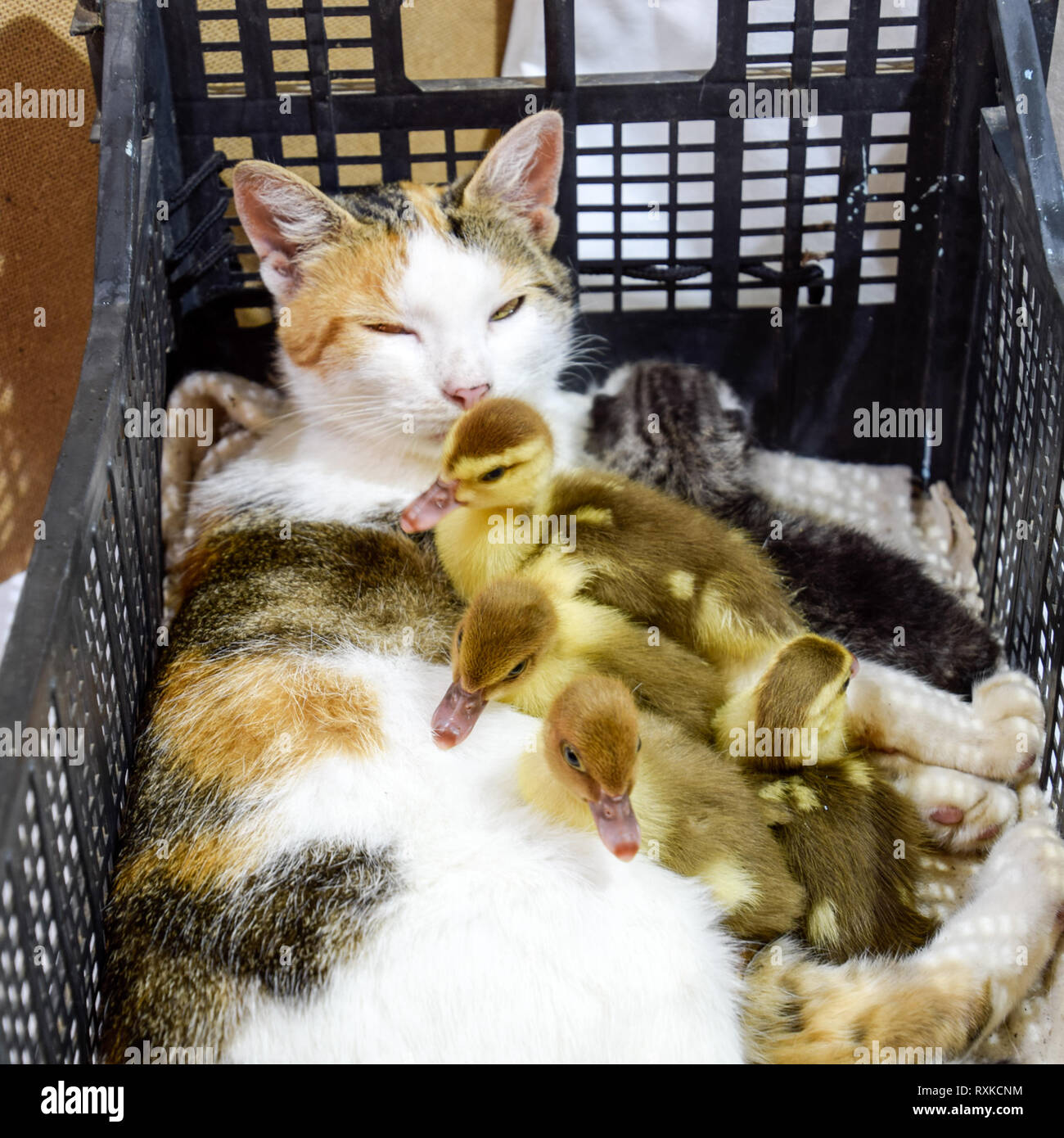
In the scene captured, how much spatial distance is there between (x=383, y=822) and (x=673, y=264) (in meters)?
1.15

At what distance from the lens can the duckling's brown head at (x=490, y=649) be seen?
4.00 ft

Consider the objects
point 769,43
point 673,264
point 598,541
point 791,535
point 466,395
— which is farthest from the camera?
point 769,43

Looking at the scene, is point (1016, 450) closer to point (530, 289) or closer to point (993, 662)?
point (993, 662)

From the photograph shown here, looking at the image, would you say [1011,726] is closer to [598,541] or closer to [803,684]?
[803,684]

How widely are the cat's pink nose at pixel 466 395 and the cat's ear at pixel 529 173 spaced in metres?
0.31

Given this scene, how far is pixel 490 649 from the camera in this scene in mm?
1218

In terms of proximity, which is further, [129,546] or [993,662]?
[993,662]

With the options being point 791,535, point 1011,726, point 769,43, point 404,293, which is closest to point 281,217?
point 404,293

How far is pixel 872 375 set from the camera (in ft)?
6.67

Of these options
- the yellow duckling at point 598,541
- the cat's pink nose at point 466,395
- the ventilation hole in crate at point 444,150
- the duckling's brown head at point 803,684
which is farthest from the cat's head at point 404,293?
the duckling's brown head at point 803,684

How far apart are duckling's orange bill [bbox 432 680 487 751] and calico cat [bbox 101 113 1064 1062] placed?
0.17ft

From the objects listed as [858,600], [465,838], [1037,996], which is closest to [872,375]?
[858,600]

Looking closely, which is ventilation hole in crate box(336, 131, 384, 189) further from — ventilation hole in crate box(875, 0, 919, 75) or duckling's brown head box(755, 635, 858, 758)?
duckling's brown head box(755, 635, 858, 758)

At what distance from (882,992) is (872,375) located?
115cm
